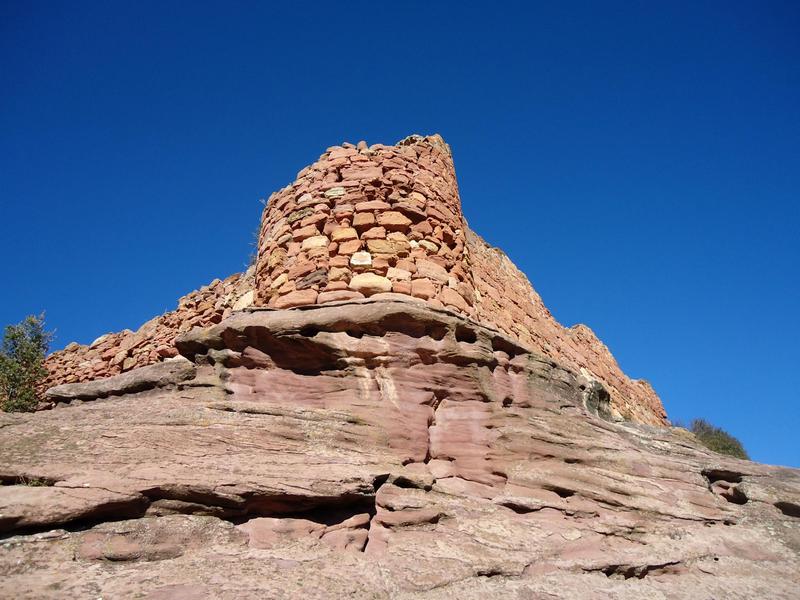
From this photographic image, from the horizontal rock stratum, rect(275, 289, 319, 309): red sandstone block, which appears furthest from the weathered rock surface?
rect(275, 289, 319, 309): red sandstone block

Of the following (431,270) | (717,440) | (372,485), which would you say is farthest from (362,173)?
(717,440)

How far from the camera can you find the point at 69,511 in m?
3.18

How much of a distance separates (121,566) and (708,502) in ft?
15.0

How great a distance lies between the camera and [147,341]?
10844 millimetres

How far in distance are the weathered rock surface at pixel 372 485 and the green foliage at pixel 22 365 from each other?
758cm

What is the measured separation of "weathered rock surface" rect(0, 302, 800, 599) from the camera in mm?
3205

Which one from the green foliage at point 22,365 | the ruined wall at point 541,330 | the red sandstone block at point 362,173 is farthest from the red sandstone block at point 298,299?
the green foliage at point 22,365

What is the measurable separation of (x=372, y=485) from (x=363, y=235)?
3068mm

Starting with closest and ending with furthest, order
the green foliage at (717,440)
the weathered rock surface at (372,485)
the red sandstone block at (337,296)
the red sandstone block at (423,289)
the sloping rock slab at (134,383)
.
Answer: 1. the weathered rock surface at (372,485)
2. the sloping rock slab at (134,383)
3. the red sandstone block at (337,296)
4. the red sandstone block at (423,289)
5. the green foliage at (717,440)

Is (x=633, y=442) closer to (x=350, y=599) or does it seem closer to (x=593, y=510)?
(x=593, y=510)

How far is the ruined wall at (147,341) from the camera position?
391 inches

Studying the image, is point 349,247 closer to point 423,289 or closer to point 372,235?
point 372,235

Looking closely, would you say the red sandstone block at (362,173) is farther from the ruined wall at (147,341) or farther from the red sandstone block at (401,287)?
the ruined wall at (147,341)

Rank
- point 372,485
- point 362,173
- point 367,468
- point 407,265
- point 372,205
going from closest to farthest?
point 372,485 → point 367,468 → point 407,265 → point 372,205 → point 362,173
